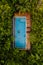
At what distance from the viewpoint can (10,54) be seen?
991cm

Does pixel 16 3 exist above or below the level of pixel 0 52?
above

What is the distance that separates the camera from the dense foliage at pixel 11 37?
374 inches

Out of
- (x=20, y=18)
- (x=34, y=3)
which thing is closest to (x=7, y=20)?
(x=20, y=18)

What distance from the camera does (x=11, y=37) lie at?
31.7ft

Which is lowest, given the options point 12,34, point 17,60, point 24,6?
point 17,60

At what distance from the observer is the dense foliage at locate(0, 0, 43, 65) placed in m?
9.50

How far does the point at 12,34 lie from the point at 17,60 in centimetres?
97

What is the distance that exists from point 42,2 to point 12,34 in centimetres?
160

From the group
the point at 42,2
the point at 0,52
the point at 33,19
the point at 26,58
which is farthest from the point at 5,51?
the point at 42,2

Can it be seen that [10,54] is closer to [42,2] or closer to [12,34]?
[12,34]

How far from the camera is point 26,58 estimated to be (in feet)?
32.8

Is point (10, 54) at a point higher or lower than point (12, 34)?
lower

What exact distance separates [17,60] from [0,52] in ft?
2.29

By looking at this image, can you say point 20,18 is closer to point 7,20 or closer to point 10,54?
point 7,20
